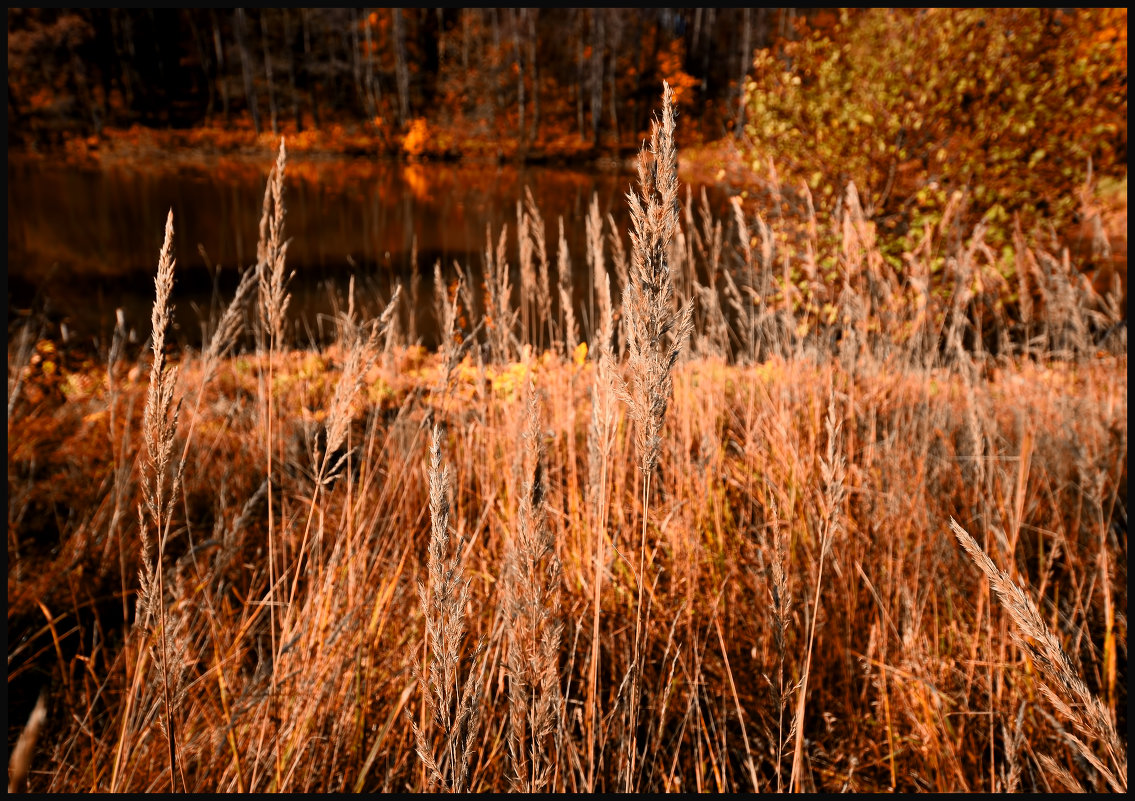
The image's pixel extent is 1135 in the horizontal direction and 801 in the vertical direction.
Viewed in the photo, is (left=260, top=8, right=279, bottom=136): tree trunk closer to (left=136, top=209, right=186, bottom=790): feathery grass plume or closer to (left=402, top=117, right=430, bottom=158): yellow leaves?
(left=402, top=117, right=430, bottom=158): yellow leaves

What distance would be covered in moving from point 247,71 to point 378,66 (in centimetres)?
589

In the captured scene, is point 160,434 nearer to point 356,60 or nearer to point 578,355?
point 578,355

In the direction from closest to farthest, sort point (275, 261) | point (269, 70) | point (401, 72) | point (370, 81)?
point (275, 261) < point (401, 72) < point (269, 70) < point (370, 81)

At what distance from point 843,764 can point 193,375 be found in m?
5.23

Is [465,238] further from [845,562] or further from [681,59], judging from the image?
Answer: [681,59]

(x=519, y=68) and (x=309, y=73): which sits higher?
(x=309, y=73)

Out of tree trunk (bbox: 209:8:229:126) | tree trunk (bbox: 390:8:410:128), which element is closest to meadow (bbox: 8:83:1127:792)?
tree trunk (bbox: 390:8:410:128)

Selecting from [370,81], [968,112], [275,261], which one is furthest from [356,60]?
[275,261]

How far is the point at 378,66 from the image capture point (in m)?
30.6

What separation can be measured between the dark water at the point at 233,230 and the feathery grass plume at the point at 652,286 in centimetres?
377

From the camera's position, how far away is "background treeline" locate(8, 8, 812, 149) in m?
26.7

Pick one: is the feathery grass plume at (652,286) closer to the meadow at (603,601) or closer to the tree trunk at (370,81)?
the meadow at (603,601)

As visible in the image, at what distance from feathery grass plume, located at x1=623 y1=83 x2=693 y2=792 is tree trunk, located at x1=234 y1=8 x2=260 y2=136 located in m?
32.2

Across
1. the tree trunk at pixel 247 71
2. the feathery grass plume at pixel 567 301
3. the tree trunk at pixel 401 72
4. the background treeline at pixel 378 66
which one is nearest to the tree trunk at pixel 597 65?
the background treeline at pixel 378 66
